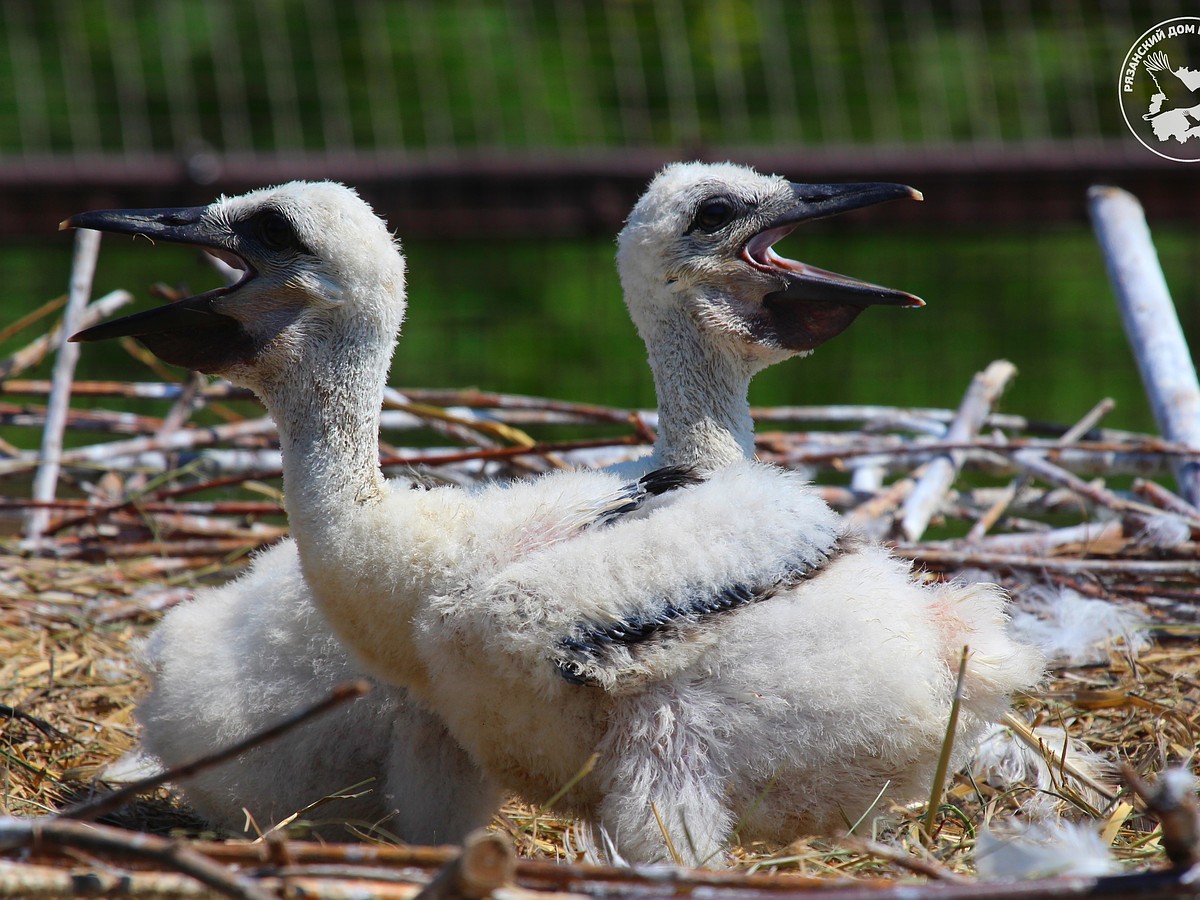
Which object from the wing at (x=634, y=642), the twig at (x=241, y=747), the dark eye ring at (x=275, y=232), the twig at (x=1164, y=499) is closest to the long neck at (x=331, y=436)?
the dark eye ring at (x=275, y=232)

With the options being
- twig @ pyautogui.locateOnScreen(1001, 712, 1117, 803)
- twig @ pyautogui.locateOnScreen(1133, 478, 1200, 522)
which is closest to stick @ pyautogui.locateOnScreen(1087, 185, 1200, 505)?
twig @ pyautogui.locateOnScreen(1133, 478, 1200, 522)

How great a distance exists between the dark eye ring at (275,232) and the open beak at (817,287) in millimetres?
862

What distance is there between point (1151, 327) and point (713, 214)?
4.77ft

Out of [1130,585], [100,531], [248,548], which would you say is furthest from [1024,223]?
[100,531]

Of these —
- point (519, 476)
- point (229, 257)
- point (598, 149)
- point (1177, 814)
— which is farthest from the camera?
point (598, 149)

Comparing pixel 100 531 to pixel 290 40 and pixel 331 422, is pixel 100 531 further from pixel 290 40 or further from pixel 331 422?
pixel 290 40

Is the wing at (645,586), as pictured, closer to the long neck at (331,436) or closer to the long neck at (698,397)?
the long neck at (331,436)

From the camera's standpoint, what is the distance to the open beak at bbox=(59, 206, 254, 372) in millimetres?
2264

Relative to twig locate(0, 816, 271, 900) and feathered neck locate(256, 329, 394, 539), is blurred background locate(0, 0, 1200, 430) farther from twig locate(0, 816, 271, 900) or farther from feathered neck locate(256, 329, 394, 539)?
twig locate(0, 816, 271, 900)

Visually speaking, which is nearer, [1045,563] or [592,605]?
[592,605]

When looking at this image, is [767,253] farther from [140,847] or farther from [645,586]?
[140,847]

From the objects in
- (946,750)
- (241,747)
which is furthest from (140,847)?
(946,750)

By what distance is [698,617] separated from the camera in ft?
6.70

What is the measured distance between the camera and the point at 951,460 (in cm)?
350
